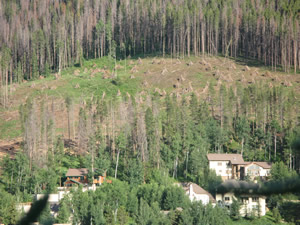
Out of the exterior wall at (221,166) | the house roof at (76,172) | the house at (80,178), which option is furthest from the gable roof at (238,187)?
the exterior wall at (221,166)

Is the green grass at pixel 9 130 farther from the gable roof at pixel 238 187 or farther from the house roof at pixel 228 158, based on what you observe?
the gable roof at pixel 238 187

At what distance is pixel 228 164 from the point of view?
186 ft

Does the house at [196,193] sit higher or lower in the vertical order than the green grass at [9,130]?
lower

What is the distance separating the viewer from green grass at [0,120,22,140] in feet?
213

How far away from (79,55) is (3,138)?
40693mm

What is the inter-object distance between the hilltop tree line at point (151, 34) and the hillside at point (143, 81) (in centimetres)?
428

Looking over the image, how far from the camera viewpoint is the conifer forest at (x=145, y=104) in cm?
4597

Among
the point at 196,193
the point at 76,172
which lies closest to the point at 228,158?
the point at 196,193

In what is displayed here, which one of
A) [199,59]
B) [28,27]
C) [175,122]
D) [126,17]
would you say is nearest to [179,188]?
[175,122]

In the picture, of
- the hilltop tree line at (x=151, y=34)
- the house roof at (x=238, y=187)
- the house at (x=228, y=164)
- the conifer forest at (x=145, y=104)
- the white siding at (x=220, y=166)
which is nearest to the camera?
the house roof at (x=238, y=187)

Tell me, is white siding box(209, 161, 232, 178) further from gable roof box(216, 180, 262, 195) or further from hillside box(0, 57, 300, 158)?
gable roof box(216, 180, 262, 195)

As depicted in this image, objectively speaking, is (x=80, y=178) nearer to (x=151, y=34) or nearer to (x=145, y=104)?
(x=145, y=104)

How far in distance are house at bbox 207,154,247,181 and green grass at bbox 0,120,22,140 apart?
28839 millimetres

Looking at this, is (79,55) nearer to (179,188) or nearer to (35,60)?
(35,60)
